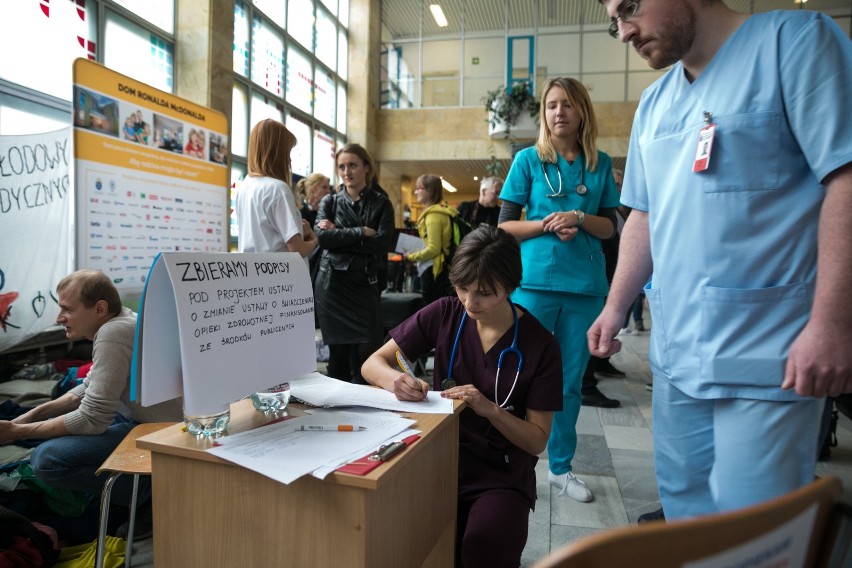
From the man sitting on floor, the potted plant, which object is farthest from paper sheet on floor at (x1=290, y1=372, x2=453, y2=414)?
the potted plant

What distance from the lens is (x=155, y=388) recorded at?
96 centimetres

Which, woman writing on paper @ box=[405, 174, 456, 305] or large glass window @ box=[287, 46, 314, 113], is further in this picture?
large glass window @ box=[287, 46, 314, 113]

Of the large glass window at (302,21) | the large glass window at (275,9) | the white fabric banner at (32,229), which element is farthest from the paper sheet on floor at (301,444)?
the large glass window at (302,21)

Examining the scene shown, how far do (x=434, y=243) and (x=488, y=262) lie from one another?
2652 mm

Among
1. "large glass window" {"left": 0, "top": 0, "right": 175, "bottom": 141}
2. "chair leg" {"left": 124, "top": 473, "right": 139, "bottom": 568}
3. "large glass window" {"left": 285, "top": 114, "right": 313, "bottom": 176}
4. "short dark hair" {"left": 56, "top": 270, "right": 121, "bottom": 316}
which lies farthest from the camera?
"large glass window" {"left": 285, "top": 114, "right": 313, "bottom": 176}

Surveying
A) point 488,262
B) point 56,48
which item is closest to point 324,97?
point 56,48

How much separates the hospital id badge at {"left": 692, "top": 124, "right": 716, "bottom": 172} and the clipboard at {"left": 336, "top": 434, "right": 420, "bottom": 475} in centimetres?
72

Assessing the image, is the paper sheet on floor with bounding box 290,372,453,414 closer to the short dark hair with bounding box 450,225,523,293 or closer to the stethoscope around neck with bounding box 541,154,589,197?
the short dark hair with bounding box 450,225,523,293

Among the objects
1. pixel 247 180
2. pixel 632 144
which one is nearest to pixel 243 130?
pixel 247 180

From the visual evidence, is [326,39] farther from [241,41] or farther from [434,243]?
[434,243]

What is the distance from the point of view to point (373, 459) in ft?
3.02

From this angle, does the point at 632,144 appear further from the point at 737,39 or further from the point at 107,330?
the point at 107,330

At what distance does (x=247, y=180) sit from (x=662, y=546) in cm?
239

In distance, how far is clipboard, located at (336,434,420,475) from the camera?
877mm
